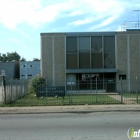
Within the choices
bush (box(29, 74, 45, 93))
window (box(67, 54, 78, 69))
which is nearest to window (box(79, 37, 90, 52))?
window (box(67, 54, 78, 69))

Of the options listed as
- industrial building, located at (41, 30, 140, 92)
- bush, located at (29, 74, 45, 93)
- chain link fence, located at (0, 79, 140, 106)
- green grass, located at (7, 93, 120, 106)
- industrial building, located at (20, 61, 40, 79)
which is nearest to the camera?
green grass, located at (7, 93, 120, 106)

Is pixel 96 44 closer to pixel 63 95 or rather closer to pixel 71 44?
pixel 71 44

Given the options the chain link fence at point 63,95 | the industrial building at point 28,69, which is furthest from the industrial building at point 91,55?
the industrial building at point 28,69

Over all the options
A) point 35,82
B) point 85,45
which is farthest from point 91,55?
point 35,82

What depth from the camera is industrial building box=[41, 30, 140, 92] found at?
27.8 m

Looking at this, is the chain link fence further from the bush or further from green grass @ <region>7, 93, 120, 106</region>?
the bush

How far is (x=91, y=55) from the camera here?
27766 mm

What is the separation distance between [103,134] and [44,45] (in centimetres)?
2170

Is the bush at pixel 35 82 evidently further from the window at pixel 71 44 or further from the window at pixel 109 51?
the window at pixel 109 51

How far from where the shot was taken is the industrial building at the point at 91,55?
91.1ft

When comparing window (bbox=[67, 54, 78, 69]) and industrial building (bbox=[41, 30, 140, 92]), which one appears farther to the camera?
window (bbox=[67, 54, 78, 69])

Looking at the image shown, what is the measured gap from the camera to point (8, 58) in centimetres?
13725

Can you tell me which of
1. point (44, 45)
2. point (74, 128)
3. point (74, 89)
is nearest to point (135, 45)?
point (74, 89)

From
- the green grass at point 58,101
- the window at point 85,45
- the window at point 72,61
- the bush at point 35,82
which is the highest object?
the window at point 85,45
